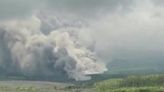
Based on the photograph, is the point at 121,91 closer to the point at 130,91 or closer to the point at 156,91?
the point at 130,91

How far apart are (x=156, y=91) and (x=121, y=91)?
69.8 feet

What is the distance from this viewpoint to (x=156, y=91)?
600ft

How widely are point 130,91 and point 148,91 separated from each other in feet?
29.6

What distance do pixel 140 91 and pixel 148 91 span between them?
404 cm

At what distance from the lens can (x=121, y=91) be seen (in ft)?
650

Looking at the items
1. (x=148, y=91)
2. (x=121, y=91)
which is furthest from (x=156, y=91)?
(x=121, y=91)

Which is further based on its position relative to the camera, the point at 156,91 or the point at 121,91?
the point at 121,91

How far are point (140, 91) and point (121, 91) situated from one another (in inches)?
447

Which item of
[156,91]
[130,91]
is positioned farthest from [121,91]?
[156,91]

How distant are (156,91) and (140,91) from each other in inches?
393

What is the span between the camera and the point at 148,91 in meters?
188

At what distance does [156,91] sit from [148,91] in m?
6.40

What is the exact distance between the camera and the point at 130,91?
632ft
